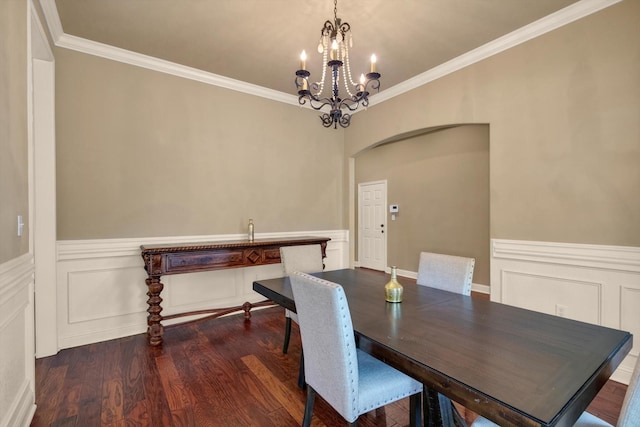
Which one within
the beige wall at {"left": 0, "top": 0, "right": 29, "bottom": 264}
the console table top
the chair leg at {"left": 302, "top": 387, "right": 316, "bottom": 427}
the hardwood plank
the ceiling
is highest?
the ceiling

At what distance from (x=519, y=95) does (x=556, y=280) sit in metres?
1.70

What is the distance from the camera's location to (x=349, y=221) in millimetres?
4828

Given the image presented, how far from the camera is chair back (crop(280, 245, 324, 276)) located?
2817mm

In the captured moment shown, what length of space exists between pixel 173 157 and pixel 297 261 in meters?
1.87

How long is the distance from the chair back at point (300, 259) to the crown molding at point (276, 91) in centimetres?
226

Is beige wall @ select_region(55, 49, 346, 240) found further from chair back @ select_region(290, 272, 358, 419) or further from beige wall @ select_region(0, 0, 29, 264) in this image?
chair back @ select_region(290, 272, 358, 419)

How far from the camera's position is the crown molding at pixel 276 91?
8.15 ft

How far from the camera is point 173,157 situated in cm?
343

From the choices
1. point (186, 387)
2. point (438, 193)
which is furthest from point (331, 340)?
point (438, 193)

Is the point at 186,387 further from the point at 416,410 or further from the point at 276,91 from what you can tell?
the point at 276,91

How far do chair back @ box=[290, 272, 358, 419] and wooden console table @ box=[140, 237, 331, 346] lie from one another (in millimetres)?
1889

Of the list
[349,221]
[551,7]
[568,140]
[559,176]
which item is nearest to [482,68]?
[551,7]

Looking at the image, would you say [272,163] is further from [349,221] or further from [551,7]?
[551,7]

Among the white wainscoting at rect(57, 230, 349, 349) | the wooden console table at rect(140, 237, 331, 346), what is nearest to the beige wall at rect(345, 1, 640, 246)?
the wooden console table at rect(140, 237, 331, 346)
